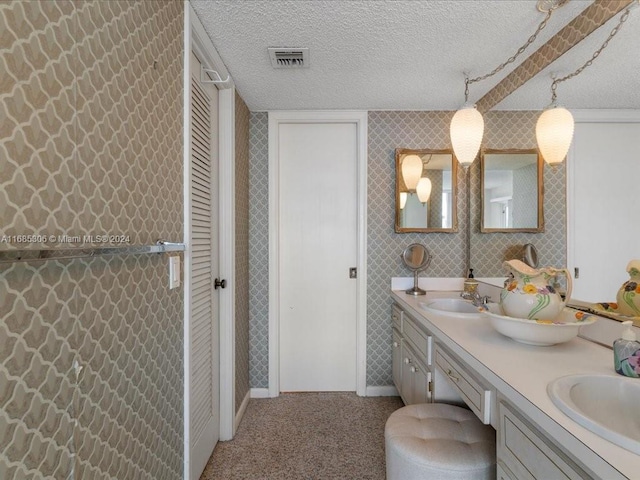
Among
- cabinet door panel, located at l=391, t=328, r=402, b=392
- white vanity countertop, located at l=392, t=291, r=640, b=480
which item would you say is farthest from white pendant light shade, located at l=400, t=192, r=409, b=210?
white vanity countertop, located at l=392, t=291, r=640, b=480

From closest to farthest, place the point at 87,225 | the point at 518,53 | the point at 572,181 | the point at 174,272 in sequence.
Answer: the point at 87,225
the point at 174,272
the point at 572,181
the point at 518,53

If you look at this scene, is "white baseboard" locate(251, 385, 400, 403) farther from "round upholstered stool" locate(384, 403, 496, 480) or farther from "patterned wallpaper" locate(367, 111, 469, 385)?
"round upholstered stool" locate(384, 403, 496, 480)

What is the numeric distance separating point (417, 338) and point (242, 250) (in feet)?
4.47

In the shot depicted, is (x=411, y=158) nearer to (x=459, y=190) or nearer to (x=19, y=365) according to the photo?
(x=459, y=190)

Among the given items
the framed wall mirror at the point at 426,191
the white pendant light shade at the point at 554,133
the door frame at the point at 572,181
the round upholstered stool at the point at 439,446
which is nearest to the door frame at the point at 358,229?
the framed wall mirror at the point at 426,191

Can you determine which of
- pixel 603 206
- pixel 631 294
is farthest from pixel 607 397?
pixel 603 206

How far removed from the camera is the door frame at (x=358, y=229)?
2.54 m

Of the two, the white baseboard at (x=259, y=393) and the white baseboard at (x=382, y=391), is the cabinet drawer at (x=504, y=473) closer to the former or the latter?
the white baseboard at (x=382, y=391)

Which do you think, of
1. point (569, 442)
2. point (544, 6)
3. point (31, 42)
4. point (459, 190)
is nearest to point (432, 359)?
point (569, 442)

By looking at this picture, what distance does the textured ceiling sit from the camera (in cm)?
133

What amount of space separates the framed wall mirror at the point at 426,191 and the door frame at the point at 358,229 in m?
0.29

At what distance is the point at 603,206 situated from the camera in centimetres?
129

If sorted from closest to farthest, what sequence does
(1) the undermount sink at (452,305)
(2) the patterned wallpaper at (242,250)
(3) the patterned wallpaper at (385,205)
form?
1. (1) the undermount sink at (452,305)
2. (2) the patterned wallpaper at (242,250)
3. (3) the patterned wallpaper at (385,205)

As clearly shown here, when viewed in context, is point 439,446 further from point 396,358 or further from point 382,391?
point 382,391
